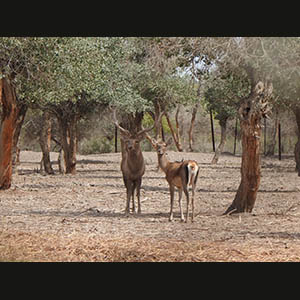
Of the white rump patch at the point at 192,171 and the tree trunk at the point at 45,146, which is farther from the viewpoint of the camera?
the tree trunk at the point at 45,146

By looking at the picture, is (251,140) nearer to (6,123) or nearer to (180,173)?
(180,173)

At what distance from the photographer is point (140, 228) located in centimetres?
1034

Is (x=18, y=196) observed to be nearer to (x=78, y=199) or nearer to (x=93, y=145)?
(x=78, y=199)

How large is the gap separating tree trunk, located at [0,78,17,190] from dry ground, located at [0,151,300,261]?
0.78 metres

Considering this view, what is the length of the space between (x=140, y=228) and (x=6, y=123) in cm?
681

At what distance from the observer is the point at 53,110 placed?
23.9m

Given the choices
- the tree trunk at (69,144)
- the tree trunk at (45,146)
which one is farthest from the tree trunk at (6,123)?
the tree trunk at (69,144)

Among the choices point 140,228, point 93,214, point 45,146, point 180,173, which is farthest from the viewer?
point 45,146

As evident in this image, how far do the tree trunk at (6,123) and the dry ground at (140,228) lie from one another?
78 cm

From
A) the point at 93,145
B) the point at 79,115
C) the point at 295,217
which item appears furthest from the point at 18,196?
the point at 93,145

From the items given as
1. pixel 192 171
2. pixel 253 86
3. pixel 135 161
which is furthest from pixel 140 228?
pixel 253 86

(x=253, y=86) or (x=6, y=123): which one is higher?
(x=253, y=86)

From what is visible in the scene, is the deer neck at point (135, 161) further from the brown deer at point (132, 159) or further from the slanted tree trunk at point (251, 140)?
the slanted tree trunk at point (251, 140)

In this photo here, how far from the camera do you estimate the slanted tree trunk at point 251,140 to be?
10.9 m
